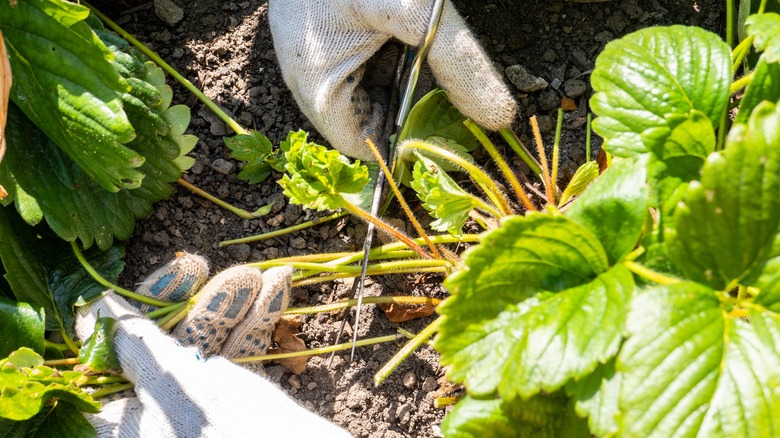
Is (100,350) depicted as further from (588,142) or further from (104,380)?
(588,142)

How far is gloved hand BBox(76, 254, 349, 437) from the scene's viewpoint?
1.63 m

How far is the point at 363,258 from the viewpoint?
5.84 ft

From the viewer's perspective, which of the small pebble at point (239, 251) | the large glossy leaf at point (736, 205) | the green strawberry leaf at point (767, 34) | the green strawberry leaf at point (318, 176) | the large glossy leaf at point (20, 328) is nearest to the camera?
the large glossy leaf at point (736, 205)

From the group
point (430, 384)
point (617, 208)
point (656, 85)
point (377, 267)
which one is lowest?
point (430, 384)

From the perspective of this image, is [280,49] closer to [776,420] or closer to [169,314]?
[169,314]

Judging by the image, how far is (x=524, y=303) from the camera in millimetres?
1110

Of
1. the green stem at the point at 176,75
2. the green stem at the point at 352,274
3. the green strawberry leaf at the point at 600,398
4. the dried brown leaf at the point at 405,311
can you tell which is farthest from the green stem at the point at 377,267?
the green strawberry leaf at the point at 600,398

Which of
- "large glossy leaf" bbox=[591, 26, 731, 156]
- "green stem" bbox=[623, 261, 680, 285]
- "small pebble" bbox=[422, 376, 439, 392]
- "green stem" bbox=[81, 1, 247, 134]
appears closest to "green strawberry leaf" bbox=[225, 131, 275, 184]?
"green stem" bbox=[81, 1, 247, 134]

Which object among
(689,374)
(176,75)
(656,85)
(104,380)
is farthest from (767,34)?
(104,380)

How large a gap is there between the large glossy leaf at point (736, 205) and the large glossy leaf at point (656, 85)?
9.7 inches

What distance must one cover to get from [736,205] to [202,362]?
1.26 meters

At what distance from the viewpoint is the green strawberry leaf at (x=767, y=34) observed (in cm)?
115

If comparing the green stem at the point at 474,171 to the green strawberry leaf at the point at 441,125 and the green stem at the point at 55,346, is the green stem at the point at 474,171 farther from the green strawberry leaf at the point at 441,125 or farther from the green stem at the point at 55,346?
the green stem at the point at 55,346

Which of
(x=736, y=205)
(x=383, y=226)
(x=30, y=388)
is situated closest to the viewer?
(x=736, y=205)
